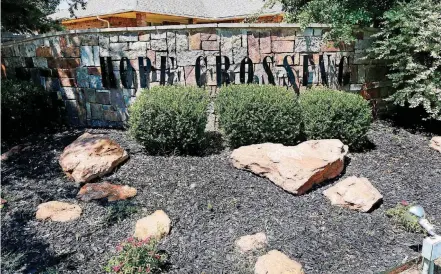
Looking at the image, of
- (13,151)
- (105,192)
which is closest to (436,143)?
(105,192)

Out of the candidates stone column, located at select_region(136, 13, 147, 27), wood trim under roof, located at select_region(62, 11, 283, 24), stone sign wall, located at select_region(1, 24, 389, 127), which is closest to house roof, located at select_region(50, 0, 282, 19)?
wood trim under roof, located at select_region(62, 11, 283, 24)

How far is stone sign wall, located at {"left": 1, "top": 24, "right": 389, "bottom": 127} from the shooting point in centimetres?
578

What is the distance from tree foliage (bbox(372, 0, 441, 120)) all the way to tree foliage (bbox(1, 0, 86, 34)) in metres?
5.98

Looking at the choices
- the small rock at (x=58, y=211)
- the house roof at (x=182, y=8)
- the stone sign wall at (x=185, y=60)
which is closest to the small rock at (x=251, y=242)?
the small rock at (x=58, y=211)

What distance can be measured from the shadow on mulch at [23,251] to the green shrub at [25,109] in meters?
2.59

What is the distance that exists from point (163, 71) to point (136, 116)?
1.23m

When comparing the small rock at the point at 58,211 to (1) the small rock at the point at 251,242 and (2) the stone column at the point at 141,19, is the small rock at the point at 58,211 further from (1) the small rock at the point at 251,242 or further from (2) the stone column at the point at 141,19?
(2) the stone column at the point at 141,19

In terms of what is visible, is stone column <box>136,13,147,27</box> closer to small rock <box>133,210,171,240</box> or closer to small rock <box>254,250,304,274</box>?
small rock <box>133,210,171,240</box>

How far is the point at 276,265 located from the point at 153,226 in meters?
1.17

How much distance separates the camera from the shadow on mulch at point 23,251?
321cm

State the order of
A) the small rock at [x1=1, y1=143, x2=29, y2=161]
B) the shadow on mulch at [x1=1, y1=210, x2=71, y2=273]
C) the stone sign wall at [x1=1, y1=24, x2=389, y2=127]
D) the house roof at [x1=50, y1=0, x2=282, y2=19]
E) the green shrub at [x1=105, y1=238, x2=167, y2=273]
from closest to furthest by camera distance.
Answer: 1. the green shrub at [x1=105, y1=238, x2=167, y2=273]
2. the shadow on mulch at [x1=1, y1=210, x2=71, y2=273]
3. the small rock at [x1=1, y1=143, x2=29, y2=161]
4. the stone sign wall at [x1=1, y1=24, x2=389, y2=127]
5. the house roof at [x1=50, y1=0, x2=282, y2=19]

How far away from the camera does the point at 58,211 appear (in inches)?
152

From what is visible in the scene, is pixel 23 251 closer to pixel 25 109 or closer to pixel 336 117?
pixel 25 109

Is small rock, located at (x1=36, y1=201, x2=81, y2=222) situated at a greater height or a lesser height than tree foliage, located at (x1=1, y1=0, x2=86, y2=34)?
lesser
